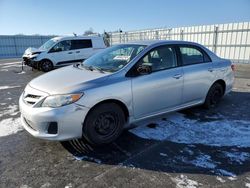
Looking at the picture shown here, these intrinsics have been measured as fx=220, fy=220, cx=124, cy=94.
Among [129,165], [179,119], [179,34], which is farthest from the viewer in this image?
[179,34]

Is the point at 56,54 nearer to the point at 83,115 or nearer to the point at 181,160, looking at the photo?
the point at 83,115

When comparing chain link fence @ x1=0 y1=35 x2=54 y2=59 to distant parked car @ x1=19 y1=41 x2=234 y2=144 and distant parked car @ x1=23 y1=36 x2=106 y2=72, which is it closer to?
distant parked car @ x1=23 y1=36 x2=106 y2=72

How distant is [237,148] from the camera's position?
3348 millimetres

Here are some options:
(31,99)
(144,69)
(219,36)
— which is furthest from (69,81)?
(219,36)

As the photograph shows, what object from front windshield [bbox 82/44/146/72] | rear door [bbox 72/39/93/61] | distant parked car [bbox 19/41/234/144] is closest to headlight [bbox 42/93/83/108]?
distant parked car [bbox 19/41/234/144]

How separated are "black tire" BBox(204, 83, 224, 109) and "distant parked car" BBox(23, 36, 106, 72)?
8.60 metres

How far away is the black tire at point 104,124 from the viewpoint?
3.22 m

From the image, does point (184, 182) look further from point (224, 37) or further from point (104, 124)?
point (224, 37)

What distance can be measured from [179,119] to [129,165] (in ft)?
6.38

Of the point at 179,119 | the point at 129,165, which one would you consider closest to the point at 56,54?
the point at 179,119

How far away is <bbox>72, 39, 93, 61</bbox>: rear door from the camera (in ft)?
39.8

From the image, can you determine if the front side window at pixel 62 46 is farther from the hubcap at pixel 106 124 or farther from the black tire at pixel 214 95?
the hubcap at pixel 106 124

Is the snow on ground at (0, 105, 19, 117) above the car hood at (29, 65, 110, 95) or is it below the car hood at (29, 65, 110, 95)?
below

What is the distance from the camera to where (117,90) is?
3.32 meters
